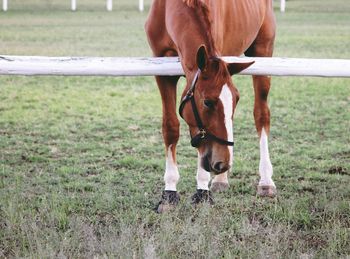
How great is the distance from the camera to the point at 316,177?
6.67 meters

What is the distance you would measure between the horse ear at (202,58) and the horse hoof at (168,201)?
1.51 m

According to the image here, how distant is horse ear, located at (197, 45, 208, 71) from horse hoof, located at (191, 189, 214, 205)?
5.17 ft

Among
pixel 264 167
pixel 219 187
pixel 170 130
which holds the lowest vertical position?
pixel 219 187

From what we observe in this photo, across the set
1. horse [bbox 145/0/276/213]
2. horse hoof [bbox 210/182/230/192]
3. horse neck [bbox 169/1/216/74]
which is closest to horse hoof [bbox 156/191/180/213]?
horse [bbox 145/0/276/213]

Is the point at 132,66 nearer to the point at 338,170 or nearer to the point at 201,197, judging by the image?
the point at 201,197

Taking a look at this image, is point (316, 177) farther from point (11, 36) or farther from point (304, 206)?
point (11, 36)

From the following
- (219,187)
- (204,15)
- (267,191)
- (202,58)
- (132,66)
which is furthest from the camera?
(219,187)

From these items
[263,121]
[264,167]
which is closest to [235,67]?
[264,167]

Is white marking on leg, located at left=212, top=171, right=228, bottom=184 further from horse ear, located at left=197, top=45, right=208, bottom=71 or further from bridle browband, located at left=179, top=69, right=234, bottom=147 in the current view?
horse ear, located at left=197, top=45, right=208, bottom=71

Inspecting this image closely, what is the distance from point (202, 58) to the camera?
4309mm

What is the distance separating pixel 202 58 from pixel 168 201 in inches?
65.8

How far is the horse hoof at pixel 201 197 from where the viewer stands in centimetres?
561

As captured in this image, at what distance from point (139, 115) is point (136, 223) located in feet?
16.9

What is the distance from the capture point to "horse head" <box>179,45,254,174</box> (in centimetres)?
432
